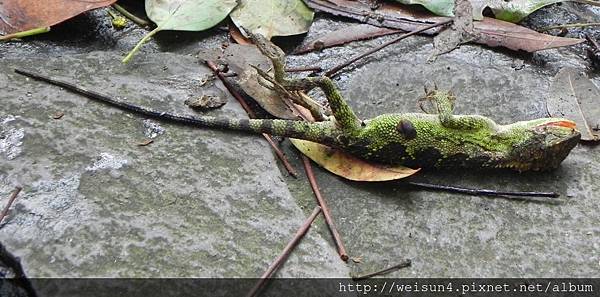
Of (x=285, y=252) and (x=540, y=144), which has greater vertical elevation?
(x=540, y=144)

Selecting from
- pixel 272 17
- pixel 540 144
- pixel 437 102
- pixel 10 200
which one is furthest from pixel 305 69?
pixel 10 200

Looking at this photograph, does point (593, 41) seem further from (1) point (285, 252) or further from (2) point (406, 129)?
(1) point (285, 252)

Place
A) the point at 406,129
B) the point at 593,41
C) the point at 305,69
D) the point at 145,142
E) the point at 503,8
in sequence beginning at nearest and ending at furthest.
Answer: the point at 145,142 → the point at 406,129 → the point at 305,69 → the point at 593,41 → the point at 503,8

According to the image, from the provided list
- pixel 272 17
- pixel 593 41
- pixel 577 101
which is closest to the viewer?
pixel 577 101

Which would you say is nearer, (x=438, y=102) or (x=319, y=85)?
(x=319, y=85)

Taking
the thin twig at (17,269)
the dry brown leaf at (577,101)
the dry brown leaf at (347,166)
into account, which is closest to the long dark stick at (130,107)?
the dry brown leaf at (347,166)

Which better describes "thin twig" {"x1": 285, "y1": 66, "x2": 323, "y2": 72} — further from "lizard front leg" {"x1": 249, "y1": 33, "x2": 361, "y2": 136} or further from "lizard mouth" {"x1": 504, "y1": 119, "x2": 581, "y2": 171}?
"lizard mouth" {"x1": 504, "y1": 119, "x2": 581, "y2": 171}

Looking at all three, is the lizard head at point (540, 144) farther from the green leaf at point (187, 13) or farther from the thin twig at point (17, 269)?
the thin twig at point (17, 269)

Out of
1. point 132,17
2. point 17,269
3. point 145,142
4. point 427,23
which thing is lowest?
point 17,269
